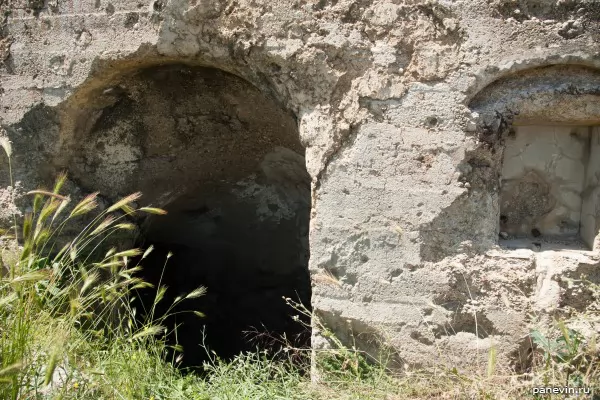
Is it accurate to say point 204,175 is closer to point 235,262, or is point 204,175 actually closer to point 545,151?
point 235,262

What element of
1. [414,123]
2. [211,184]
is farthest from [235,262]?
[414,123]

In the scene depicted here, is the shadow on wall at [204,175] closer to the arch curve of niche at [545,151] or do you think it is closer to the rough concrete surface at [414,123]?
the rough concrete surface at [414,123]

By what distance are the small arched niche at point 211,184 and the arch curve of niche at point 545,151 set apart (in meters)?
0.93

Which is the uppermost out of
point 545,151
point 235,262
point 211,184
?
point 545,151

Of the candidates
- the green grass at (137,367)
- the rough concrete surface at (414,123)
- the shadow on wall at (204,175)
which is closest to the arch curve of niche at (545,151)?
the rough concrete surface at (414,123)

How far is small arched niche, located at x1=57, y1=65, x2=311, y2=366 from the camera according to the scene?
336 centimetres

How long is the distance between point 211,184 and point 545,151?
2.16 m

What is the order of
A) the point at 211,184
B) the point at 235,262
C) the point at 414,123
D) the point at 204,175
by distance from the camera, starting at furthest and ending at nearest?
the point at 235,262 → the point at 211,184 → the point at 204,175 → the point at 414,123

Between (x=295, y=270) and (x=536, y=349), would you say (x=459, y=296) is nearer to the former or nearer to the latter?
(x=536, y=349)

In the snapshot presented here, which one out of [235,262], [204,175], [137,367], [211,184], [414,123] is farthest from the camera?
[235,262]

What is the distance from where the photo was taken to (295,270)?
446cm

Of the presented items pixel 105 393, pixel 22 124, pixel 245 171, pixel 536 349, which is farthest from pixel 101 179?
pixel 536 349

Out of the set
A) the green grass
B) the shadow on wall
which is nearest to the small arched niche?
the shadow on wall

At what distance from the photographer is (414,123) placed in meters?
2.54
